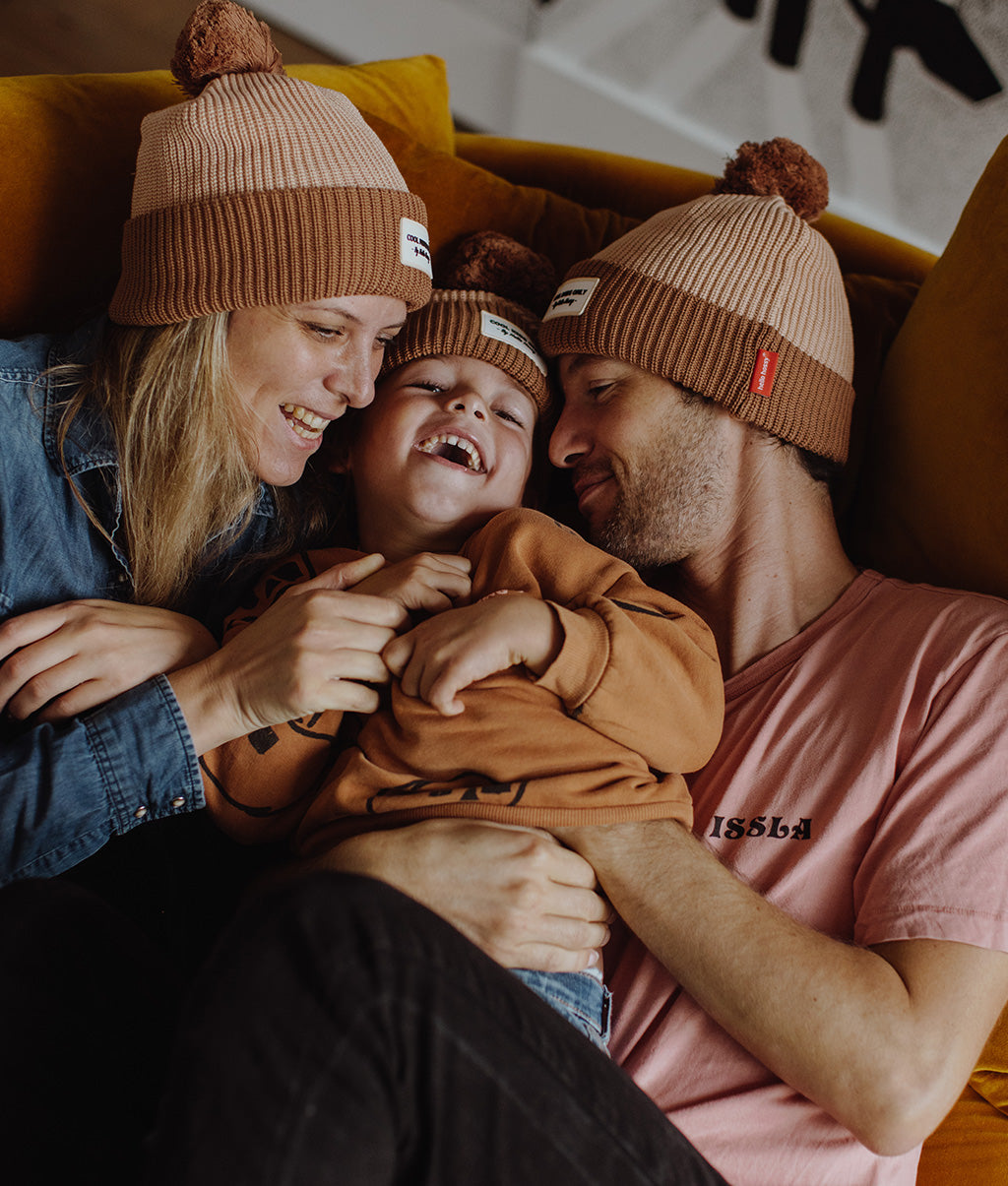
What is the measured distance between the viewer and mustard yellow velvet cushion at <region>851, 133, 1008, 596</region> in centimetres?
140

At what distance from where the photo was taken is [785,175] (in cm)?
168

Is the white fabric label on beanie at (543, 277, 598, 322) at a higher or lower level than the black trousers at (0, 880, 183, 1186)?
higher

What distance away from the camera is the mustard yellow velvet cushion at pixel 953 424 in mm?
1401

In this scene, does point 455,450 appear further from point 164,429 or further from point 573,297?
point 164,429

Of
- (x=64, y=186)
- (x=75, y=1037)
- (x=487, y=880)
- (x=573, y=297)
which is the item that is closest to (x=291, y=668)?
(x=487, y=880)

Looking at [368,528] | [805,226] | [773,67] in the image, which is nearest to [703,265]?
[805,226]

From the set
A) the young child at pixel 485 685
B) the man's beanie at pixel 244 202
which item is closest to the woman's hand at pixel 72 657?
the young child at pixel 485 685

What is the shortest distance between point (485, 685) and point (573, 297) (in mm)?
745

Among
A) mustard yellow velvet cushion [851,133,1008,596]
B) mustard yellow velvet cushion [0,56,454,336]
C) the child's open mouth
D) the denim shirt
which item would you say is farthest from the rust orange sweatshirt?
mustard yellow velvet cushion [0,56,454,336]

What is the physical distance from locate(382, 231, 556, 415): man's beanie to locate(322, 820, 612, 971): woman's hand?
779mm

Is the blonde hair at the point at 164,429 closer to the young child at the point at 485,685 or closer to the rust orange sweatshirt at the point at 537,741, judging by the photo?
the young child at the point at 485,685

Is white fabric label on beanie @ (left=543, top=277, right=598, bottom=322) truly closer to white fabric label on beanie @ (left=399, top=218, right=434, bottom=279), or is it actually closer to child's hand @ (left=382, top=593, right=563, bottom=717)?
white fabric label on beanie @ (left=399, top=218, right=434, bottom=279)

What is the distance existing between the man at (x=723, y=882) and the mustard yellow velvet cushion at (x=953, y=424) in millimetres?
107

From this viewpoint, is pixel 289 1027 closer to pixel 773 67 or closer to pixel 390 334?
pixel 390 334
